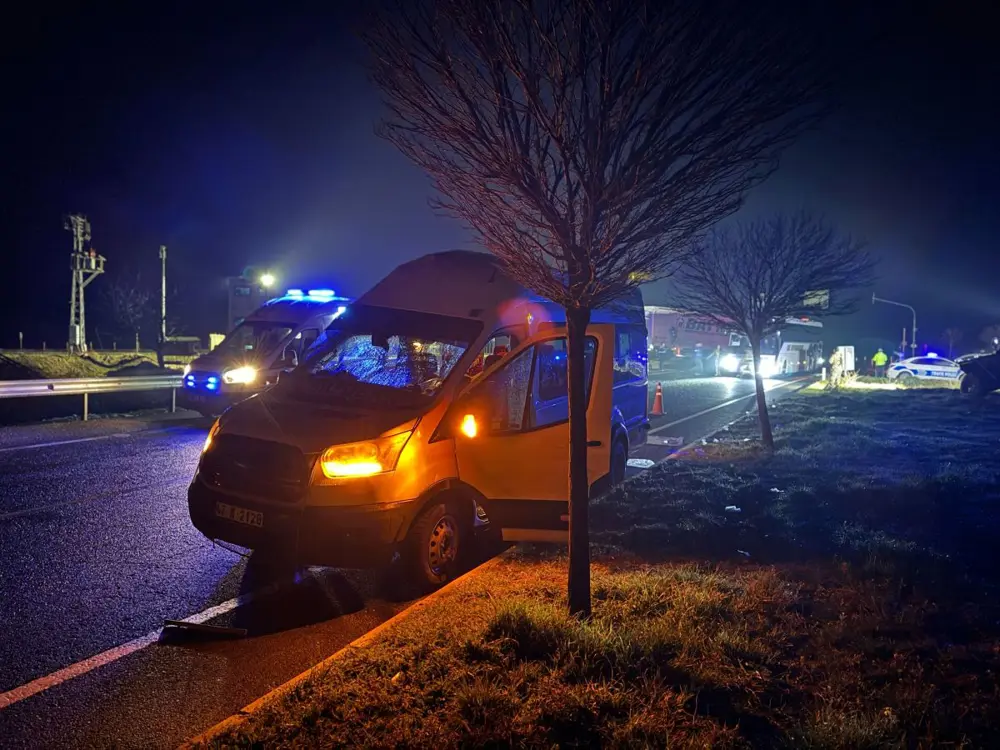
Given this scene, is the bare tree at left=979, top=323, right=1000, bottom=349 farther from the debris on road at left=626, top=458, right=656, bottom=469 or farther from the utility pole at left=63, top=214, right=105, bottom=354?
the utility pole at left=63, top=214, right=105, bottom=354

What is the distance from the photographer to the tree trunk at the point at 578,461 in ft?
14.5

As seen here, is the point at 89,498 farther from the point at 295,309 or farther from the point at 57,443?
the point at 295,309

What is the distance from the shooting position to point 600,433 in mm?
6344

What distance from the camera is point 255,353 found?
524 inches

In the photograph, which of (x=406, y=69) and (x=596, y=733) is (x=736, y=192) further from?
(x=596, y=733)

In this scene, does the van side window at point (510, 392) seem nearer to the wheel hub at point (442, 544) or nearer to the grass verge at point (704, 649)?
the wheel hub at point (442, 544)

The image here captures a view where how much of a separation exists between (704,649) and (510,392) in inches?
104

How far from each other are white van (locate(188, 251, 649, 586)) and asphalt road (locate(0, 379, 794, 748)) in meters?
0.50

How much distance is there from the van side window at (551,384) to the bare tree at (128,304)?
5088cm

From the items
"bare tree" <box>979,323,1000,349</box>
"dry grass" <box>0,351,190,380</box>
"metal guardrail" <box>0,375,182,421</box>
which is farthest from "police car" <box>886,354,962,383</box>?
"bare tree" <box>979,323,1000,349</box>

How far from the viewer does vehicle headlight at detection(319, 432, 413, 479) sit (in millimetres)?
4863

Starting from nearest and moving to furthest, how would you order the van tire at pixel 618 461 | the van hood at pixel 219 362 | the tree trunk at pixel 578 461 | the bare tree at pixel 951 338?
the tree trunk at pixel 578 461, the van tire at pixel 618 461, the van hood at pixel 219 362, the bare tree at pixel 951 338

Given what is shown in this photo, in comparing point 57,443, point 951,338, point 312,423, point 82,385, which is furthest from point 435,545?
point 951,338

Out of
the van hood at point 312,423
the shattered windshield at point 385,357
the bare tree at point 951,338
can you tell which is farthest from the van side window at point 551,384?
the bare tree at point 951,338
